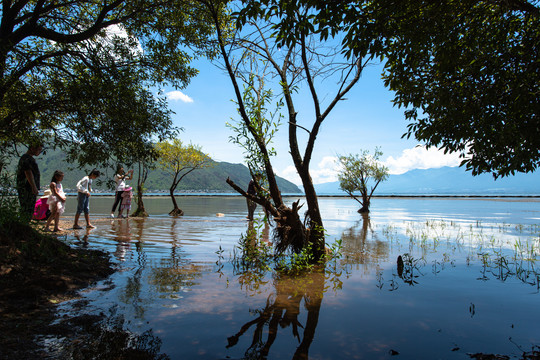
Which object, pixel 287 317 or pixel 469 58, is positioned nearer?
pixel 287 317

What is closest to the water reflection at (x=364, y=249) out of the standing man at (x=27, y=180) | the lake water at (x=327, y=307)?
the lake water at (x=327, y=307)

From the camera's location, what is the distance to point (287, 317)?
528 cm

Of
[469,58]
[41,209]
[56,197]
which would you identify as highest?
[469,58]

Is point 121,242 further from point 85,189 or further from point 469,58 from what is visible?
point 469,58

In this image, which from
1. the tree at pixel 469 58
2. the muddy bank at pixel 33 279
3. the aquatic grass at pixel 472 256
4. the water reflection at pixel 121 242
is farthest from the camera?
the water reflection at pixel 121 242

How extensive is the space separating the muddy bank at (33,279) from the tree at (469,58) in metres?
6.33

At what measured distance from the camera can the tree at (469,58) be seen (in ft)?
20.4

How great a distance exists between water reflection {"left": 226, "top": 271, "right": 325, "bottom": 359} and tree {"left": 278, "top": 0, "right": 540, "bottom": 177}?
4562 millimetres

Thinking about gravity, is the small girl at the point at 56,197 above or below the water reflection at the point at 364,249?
above

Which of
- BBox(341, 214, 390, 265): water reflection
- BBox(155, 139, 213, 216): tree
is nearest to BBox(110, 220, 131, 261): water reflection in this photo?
BBox(341, 214, 390, 265): water reflection

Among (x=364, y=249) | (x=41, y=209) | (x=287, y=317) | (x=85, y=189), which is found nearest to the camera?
(x=287, y=317)

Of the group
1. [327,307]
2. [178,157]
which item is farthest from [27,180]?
[178,157]

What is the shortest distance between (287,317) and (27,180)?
10.4 meters

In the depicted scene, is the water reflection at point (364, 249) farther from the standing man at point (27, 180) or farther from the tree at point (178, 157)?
the tree at point (178, 157)
